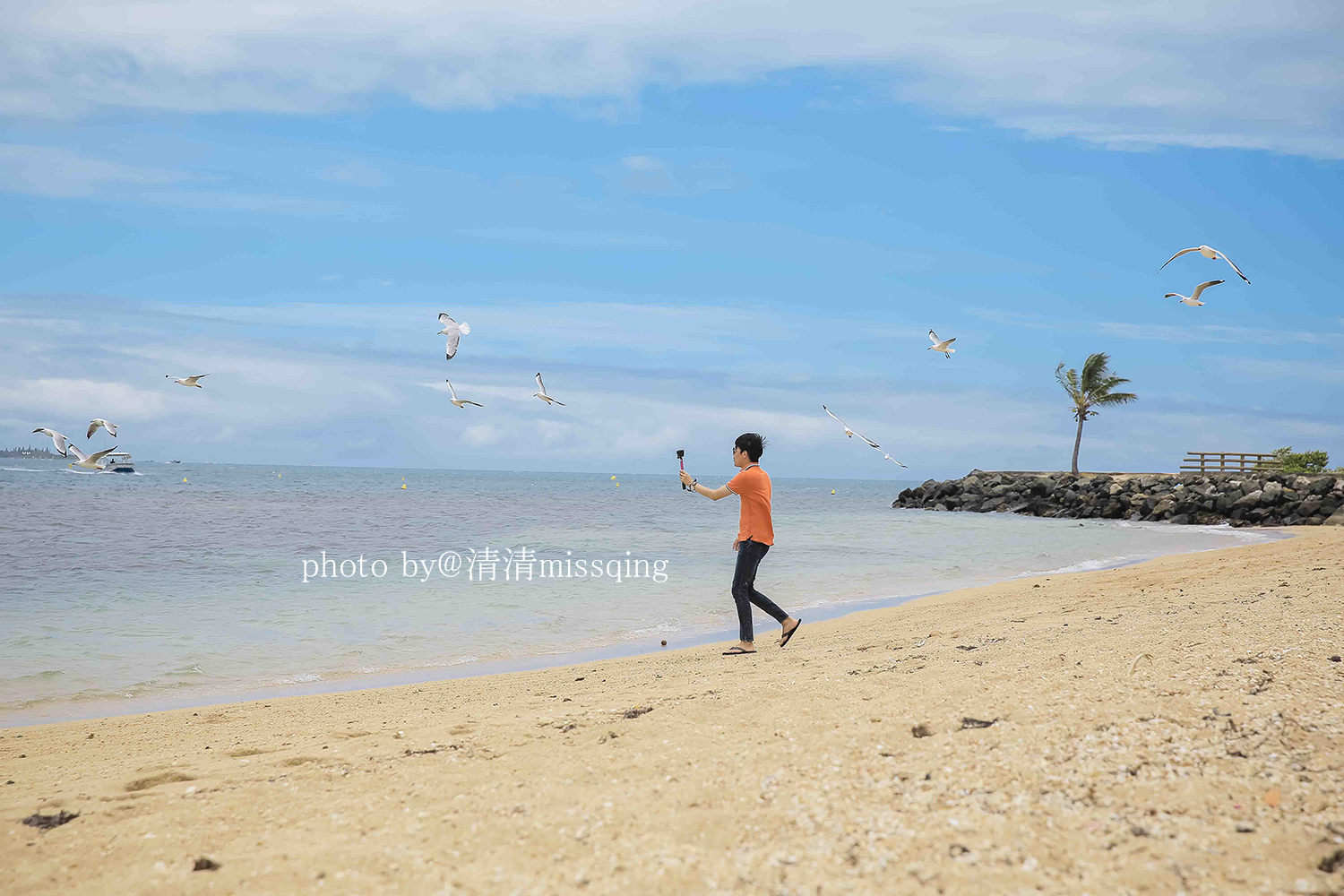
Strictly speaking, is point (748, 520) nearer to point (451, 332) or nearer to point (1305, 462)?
point (451, 332)

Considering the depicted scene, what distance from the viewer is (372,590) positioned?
47.9ft

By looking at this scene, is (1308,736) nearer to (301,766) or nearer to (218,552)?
(301,766)

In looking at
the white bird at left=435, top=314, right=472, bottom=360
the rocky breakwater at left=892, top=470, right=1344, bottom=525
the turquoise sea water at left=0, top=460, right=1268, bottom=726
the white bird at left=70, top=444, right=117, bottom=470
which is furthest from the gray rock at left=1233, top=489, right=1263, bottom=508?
the white bird at left=70, top=444, right=117, bottom=470

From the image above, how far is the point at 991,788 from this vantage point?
3.73 m

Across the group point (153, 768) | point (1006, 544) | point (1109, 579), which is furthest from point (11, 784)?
point (1006, 544)

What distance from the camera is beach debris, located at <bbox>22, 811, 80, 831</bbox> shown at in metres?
4.11

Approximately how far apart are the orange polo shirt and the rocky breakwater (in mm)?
31916

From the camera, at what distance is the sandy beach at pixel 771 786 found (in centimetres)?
321

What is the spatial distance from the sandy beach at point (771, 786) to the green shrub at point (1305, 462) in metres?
47.9

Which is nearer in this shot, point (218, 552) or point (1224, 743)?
point (1224, 743)

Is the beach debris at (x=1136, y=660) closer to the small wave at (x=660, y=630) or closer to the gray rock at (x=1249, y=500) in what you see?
the small wave at (x=660, y=630)

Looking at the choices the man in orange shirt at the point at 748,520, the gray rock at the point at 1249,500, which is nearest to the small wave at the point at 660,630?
the man in orange shirt at the point at 748,520

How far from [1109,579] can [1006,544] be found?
1252cm

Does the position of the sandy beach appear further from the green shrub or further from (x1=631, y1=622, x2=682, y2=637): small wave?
the green shrub
